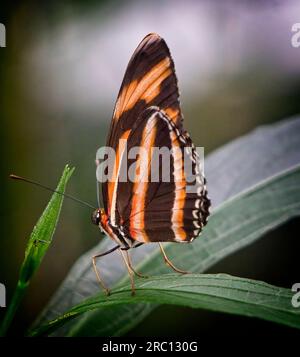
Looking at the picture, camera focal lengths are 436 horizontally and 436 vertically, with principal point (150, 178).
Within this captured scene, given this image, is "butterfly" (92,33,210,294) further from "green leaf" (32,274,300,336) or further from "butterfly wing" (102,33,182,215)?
"green leaf" (32,274,300,336)

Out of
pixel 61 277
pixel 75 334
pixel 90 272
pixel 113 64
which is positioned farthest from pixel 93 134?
pixel 75 334

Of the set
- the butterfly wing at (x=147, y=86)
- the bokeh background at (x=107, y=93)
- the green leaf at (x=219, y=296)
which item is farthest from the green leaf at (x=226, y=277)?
the bokeh background at (x=107, y=93)

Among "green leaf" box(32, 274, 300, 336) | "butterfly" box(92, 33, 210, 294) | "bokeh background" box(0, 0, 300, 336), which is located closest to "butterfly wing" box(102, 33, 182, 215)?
"butterfly" box(92, 33, 210, 294)

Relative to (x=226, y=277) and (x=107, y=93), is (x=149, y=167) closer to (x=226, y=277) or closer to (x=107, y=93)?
(x=226, y=277)

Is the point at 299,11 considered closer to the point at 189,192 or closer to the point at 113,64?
the point at 113,64

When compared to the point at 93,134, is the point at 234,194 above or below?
below
